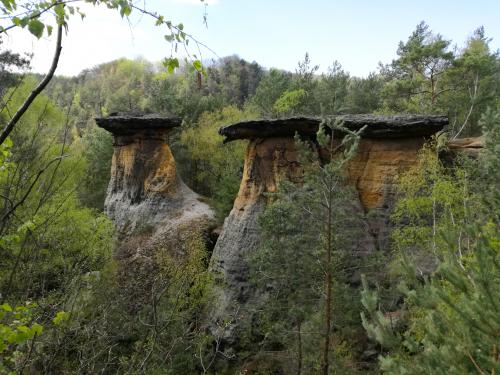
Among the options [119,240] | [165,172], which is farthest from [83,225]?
[165,172]

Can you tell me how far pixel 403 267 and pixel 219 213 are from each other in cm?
1709

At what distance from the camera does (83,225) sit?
1614 centimetres

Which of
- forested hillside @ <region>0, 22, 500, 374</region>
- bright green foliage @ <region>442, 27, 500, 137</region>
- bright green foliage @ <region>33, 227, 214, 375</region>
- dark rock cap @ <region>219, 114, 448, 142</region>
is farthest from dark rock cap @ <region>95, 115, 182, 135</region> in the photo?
bright green foliage @ <region>442, 27, 500, 137</region>

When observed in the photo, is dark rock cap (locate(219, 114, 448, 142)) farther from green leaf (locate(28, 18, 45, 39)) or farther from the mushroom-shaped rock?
green leaf (locate(28, 18, 45, 39))

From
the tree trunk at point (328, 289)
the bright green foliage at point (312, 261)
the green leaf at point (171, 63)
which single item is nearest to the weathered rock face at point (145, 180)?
the bright green foliage at point (312, 261)

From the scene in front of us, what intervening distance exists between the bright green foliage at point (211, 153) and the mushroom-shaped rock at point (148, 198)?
2.06m

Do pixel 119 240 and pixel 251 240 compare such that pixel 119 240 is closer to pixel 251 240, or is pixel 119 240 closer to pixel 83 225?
pixel 83 225

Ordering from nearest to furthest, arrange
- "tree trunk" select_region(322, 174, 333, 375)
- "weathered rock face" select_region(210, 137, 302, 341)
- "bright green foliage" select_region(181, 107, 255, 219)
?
"tree trunk" select_region(322, 174, 333, 375)
"weathered rock face" select_region(210, 137, 302, 341)
"bright green foliage" select_region(181, 107, 255, 219)

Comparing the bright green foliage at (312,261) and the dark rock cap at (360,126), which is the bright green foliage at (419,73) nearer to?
the dark rock cap at (360,126)

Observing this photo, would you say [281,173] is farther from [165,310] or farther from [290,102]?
[290,102]

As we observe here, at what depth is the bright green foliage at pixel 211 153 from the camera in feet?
79.3

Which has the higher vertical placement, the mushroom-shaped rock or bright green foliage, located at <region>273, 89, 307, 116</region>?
bright green foliage, located at <region>273, 89, 307, 116</region>

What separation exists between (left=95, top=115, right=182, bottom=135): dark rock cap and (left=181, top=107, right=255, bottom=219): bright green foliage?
4.16 meters

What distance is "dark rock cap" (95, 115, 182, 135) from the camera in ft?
66.0
